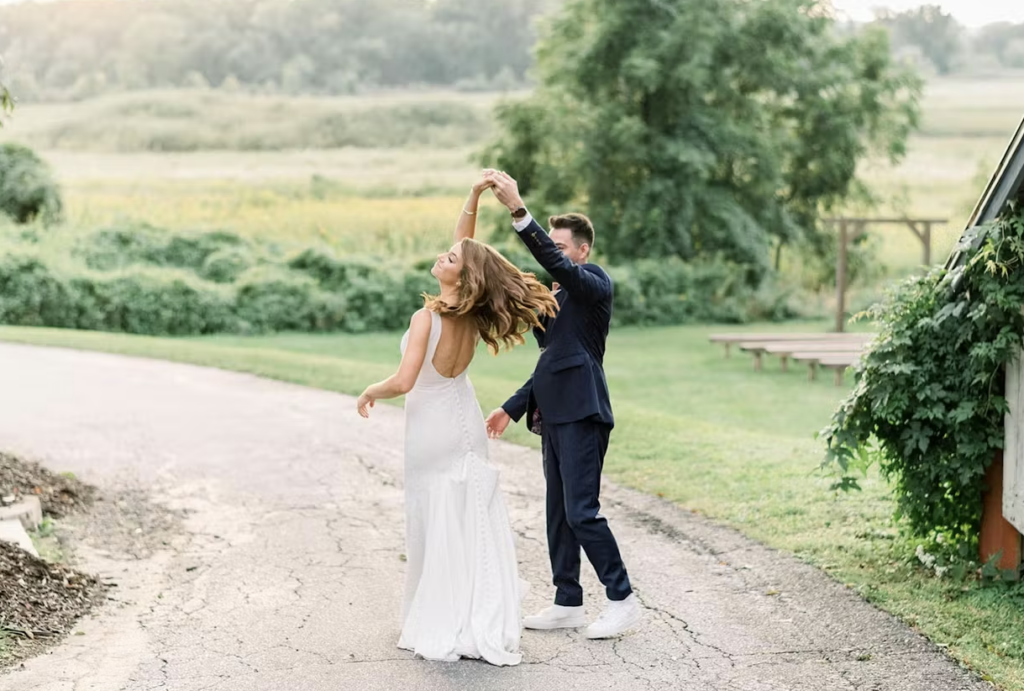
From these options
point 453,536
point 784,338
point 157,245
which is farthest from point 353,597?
point 157,245

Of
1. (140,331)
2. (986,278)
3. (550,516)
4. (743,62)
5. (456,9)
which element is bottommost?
(140,331)

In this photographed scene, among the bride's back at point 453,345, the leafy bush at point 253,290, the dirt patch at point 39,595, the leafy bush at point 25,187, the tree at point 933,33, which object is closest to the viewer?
the bride's back at point 453,345

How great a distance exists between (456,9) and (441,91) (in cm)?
478

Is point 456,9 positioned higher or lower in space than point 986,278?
higher

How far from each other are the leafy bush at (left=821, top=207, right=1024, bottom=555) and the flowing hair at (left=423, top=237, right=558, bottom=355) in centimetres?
225

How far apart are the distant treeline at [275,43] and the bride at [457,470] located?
4578 centimetres

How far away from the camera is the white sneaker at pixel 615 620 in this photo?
605cm

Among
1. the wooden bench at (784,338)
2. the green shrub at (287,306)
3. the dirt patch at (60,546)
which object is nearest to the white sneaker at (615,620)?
the dirt patch at (60,546)

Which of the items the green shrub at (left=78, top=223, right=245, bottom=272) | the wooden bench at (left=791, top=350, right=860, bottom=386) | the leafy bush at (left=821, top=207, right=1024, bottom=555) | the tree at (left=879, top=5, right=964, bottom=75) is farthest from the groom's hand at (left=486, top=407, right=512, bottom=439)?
the tree at (left=879, top=5, right=964, bottom=75)

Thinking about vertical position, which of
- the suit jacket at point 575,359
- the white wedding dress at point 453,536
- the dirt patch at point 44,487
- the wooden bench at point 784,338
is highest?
the suit jacket at point 575,359

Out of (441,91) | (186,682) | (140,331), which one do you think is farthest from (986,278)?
(441,91)

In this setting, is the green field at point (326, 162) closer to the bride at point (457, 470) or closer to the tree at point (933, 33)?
the tree at point (933, 33)

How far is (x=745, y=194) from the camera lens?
30312 millimetres

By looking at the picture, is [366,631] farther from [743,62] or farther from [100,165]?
[100,165]
